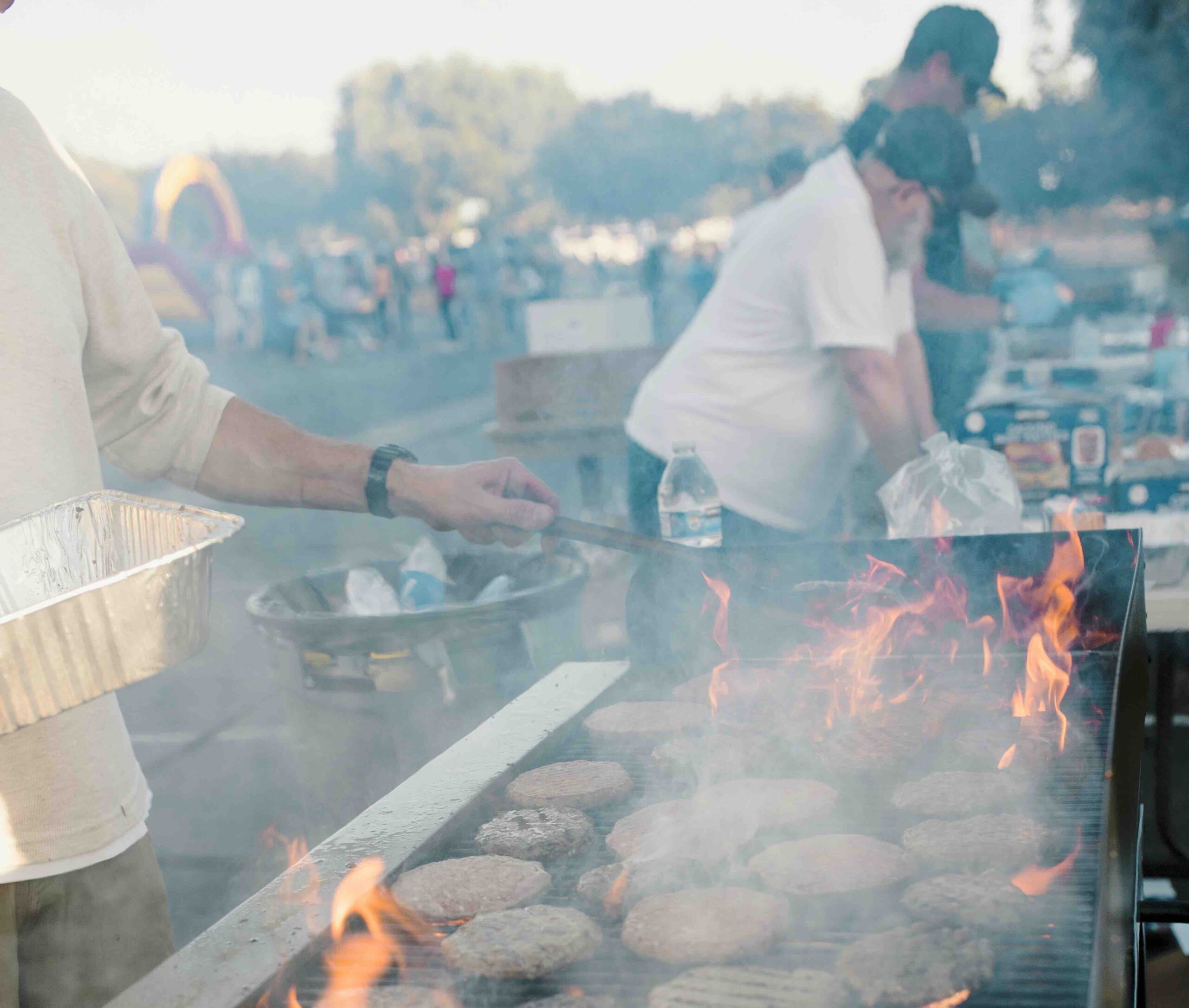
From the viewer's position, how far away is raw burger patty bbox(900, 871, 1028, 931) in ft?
4.71

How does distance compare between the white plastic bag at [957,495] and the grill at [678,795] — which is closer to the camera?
the grill at [678,795]

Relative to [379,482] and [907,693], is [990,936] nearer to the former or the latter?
[907,693]

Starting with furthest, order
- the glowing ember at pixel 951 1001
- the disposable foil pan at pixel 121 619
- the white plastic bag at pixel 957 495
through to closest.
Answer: the white plastic bag at pixel 957 495 < the glowing ember at pixel 951 1001 < the disposable foil pan at pixel 121 619

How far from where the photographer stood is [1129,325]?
25.7 ft

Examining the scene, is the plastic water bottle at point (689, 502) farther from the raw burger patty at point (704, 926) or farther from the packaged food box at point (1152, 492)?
the raw burger patty at point (704, 926)

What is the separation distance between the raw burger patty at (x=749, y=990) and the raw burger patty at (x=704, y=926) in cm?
4

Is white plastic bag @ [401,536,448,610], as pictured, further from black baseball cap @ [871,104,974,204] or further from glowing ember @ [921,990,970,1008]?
glowing ember @ [921,990,970,1008]

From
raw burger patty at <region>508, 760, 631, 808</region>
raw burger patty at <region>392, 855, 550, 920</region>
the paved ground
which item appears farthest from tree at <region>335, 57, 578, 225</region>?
raw burger patty at <region>392, 855, 550, 920</region>

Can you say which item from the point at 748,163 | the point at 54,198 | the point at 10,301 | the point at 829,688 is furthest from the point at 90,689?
the point at 748,163

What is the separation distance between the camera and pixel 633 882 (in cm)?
163

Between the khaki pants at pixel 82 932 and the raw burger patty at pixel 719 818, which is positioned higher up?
the raw burger patty at pixel 719 818

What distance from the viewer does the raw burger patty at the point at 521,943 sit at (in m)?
1.41

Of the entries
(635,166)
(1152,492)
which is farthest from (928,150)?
(635,166)

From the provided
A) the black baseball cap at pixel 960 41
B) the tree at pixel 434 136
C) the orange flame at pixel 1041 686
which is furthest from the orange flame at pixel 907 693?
the tree at pixel 434 136
